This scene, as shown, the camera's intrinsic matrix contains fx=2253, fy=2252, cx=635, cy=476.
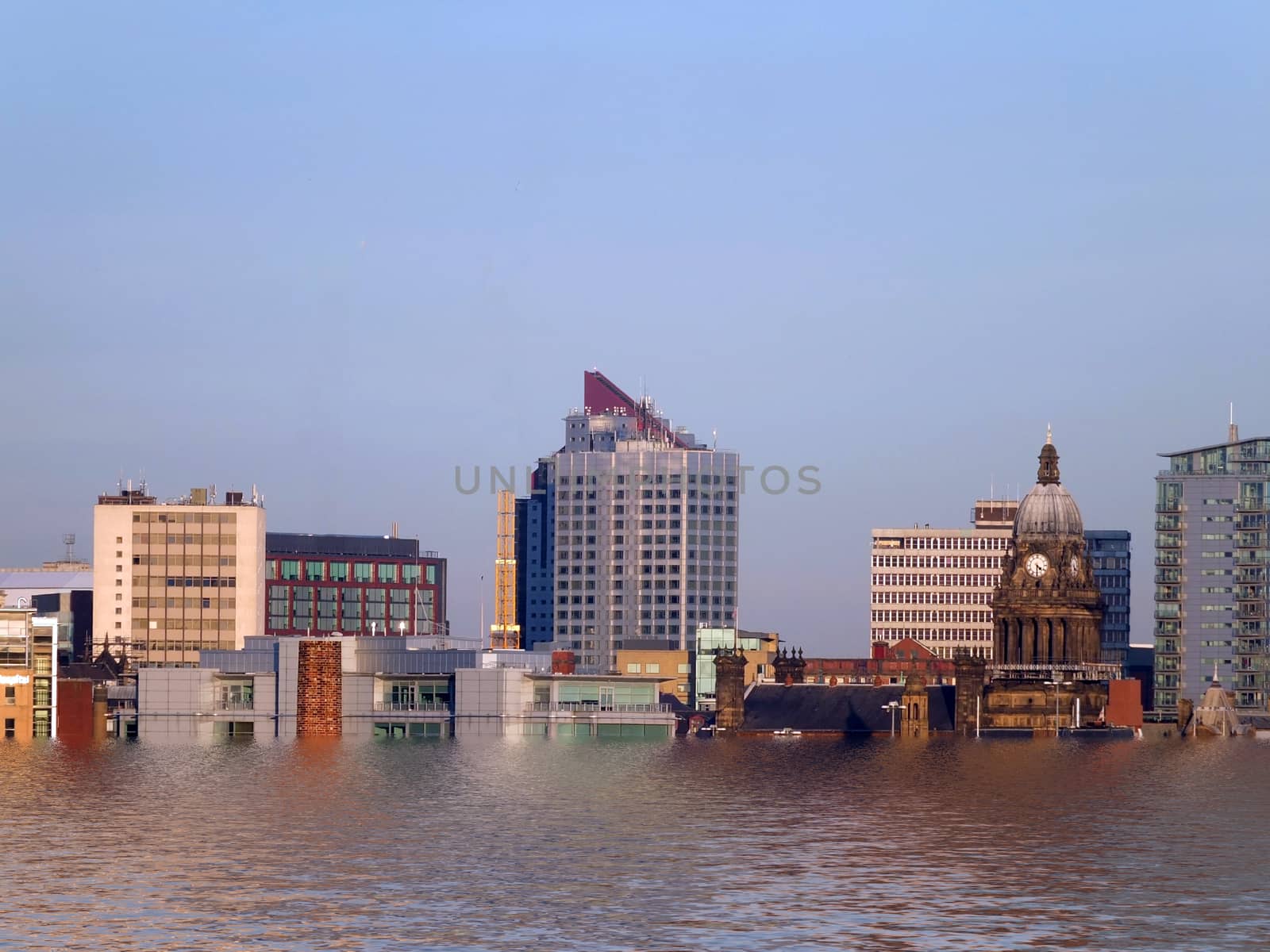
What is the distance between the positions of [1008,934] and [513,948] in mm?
15394

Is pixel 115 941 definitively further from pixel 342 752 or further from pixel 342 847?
pixel 342 752

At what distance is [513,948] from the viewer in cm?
6575

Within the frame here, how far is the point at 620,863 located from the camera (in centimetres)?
8956

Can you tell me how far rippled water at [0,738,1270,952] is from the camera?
Result: 69250 mm

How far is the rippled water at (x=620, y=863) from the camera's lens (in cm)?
6925

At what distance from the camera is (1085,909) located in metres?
75.8

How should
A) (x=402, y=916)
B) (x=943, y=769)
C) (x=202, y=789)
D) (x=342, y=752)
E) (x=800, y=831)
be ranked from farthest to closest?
(x=342, y=752)
(x=943, y=769)
(x=202, y=789)
(x=800, y=831)
(x=402, y=916)

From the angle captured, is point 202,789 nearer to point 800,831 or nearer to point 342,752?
point 800,831

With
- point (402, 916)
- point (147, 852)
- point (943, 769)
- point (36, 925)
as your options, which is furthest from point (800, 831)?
point (943, 769)

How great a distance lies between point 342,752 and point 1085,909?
130m

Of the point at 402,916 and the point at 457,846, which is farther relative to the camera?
the point at 457,846

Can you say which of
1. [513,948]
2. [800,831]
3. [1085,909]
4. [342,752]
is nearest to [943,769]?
[342,752]

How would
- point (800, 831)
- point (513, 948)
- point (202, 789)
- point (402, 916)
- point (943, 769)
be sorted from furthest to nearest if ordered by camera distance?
point (943, 769) → point (202, 789) → point (800, 831) → point (402, 916) → point (513, 948)

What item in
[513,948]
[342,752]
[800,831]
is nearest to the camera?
[513,948]
